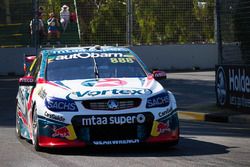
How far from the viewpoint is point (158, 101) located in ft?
34.0

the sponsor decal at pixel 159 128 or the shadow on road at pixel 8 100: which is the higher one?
the sponsor decal at pixel 159 128

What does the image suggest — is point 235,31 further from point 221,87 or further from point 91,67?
point 91,67

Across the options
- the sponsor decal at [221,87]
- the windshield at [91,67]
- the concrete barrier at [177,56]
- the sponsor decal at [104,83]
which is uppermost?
the windshield at [91,67]

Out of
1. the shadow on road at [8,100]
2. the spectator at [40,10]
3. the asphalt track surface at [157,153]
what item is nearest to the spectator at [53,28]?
the spectator at [40,10]

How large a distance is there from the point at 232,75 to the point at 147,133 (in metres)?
6.54

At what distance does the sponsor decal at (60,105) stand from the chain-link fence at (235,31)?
675 centimetres

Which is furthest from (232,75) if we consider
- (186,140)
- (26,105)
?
(26,105)

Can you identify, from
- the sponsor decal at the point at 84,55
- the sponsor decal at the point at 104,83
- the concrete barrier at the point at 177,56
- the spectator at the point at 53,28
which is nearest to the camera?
the sponsor decal at the point at 104,83

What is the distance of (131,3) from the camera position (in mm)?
31016

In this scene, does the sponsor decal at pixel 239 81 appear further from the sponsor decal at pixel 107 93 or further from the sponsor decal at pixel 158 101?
the sponsor decal at pixel 107 93

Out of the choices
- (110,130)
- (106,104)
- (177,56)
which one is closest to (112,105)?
(106,104)

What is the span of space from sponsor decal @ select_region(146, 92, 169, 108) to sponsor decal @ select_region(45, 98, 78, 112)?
98 centimetres

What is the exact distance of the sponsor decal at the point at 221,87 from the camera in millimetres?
16922

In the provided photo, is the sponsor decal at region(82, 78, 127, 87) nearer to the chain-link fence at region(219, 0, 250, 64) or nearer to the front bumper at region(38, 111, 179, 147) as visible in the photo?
the front bumper at region(38, 111, 179, 147)
